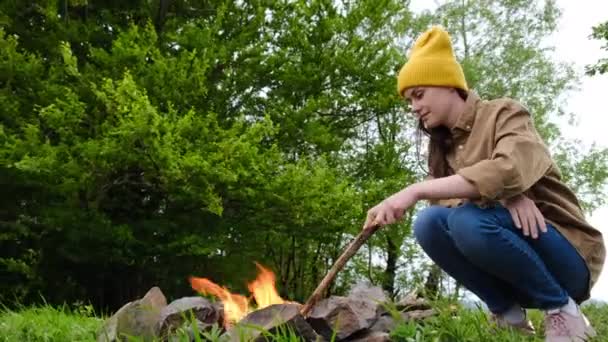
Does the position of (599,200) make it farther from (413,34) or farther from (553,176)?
(553,176)

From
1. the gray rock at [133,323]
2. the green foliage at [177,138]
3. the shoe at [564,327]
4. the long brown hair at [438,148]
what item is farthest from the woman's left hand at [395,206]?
the green foliage at [177,138]

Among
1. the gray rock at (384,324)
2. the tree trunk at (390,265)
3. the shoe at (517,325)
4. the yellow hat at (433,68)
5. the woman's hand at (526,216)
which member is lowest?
the tree trunk at (390,265)

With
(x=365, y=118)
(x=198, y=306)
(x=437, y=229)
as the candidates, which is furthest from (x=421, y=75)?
(x=365, y=118)

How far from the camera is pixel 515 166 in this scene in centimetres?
246

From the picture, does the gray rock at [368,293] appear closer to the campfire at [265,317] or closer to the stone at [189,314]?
the campfire at [265,317]

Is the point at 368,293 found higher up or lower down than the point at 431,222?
lower down

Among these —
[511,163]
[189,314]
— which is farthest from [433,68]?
[189,314]

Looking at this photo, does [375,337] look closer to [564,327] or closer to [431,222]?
[431,222]

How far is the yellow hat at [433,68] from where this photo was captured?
2.78 meters

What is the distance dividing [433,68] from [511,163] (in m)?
0.55

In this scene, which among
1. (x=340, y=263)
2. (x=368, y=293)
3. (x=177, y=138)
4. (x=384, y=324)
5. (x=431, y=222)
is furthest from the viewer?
(x=177, y=138)

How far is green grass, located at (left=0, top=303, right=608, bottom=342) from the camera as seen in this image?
2.71 m

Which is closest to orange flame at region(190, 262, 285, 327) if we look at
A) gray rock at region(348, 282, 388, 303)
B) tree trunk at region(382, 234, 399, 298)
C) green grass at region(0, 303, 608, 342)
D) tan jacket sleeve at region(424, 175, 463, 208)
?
gray rock at region(348, 282, 388, 303)

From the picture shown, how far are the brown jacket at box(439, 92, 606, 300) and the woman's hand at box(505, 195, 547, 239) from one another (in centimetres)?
6
